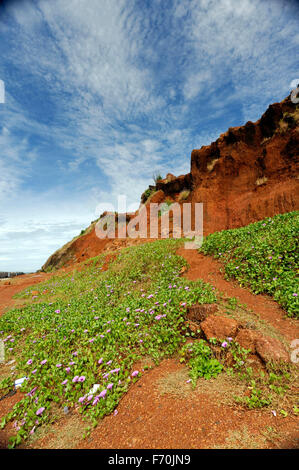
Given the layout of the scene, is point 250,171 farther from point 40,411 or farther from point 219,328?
point 40,411

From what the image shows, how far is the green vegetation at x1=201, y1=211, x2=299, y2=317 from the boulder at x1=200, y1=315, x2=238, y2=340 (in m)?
1.51

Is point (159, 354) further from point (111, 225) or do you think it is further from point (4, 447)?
point (111, 225)

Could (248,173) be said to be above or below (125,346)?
above

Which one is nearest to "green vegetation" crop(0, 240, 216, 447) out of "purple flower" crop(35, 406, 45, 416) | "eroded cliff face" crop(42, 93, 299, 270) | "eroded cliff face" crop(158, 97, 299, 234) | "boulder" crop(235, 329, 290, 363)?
"purple flower" crop(35, 406, 45, 416)

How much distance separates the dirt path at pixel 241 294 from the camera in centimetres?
376

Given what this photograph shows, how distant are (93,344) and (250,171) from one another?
1439cm

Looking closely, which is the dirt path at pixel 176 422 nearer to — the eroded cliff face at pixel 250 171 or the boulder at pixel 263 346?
the boulder at pixel 263 346

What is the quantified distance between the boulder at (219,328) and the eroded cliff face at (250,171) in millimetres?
10193

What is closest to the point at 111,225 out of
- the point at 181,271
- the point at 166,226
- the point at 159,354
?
the point at 166,226

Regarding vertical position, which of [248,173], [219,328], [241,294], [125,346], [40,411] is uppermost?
[248,173]

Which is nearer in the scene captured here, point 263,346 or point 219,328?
point 263,346

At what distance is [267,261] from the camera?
18.0 ft

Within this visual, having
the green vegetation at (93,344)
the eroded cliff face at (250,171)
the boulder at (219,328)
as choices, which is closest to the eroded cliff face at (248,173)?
the eroded cliff face at (250,171)

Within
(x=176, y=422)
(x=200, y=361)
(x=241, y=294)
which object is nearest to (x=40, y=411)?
(x=176, y=422)
